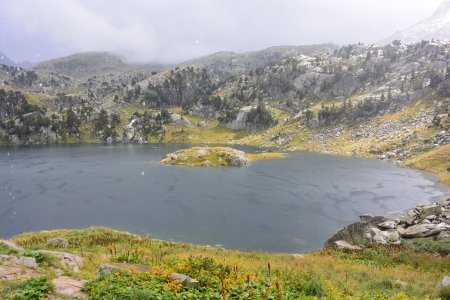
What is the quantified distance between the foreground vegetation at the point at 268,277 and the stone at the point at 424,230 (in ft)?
12.2

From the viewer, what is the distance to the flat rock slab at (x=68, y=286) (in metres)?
15.8

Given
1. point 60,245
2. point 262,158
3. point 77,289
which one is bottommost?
point 262,158

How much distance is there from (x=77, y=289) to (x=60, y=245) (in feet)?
72.2

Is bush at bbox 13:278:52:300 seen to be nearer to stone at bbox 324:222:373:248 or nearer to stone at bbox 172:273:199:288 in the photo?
stone at bbox 172:273:199:288

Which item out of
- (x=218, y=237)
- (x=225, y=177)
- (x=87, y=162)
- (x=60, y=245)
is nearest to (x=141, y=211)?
(x=218, y=237)

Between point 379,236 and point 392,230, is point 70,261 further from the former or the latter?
point 392,230

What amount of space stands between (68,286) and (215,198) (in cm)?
6647

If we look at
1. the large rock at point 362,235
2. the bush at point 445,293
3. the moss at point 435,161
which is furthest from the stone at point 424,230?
the moss at point 435,161

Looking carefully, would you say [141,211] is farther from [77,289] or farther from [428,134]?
[428,134]

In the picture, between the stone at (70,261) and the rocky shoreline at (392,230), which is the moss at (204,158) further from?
the stone at (70,261)

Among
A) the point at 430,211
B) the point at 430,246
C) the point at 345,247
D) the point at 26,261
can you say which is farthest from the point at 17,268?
the point at 430,211

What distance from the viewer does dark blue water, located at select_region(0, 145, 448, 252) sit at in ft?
197

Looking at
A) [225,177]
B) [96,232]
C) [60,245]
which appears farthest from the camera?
[225,177]

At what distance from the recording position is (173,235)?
57.1 meters
